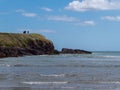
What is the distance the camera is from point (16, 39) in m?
164

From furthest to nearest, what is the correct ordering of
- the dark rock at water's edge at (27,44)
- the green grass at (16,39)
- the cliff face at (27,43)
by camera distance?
1. the green grass at (16,39)
2. the cliff face at (27,43)
3. the dark rock at water's edge at (27,44)

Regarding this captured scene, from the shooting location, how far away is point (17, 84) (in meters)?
36.2

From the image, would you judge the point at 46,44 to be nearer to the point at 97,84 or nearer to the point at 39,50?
the point at 39,50

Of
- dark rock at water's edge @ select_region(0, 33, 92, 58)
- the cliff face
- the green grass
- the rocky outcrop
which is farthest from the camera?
the green grass

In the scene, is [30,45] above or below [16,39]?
below

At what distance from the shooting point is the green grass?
153125mm

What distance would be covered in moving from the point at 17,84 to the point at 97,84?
683 cm

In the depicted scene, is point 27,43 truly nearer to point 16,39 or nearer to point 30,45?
point 30,45

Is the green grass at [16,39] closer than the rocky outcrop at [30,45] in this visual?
No

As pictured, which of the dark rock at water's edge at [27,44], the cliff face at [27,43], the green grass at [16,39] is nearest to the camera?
the dark rock at water's edge at [27,44]

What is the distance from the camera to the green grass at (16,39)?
6029 inches

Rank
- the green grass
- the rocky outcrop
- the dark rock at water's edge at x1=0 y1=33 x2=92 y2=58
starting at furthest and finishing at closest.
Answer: the green grass < the dark rock at water's edge at x1=0 y1=33 x2=92 y2=58 < the rocky outcrop

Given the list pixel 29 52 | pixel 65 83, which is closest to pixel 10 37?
pixel 29 52

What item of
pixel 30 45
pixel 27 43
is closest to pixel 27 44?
pixel 30 45
